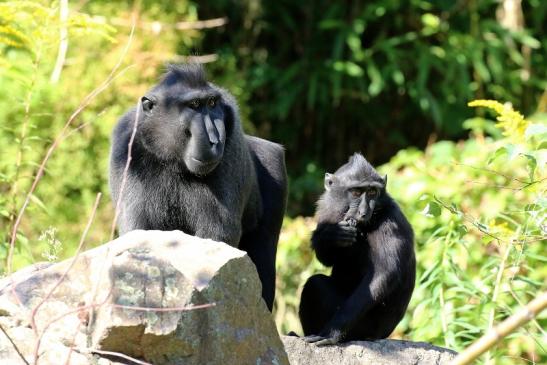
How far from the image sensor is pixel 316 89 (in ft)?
39.0

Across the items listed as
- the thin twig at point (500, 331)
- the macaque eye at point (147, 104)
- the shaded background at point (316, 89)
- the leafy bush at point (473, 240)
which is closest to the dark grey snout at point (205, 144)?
the macaque eye at point (147, 104)

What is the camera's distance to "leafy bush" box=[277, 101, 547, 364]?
15.9ft

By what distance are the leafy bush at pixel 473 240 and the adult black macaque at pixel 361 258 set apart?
0.32 m

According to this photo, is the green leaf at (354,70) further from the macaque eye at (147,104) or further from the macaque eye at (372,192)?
the macaque eye at (147,104)

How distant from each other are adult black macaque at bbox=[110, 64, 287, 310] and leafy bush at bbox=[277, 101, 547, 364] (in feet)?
3.68

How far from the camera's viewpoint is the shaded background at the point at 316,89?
8.66 metres

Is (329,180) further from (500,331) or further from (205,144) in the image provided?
(500,331)

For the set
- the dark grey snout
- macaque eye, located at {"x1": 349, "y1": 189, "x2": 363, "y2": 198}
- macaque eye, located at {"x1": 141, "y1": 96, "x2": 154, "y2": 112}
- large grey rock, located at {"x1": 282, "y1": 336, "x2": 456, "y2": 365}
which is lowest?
large grey rock, located at {"x1": 282, "y1": 336, "x2": 456, "y2": 365}

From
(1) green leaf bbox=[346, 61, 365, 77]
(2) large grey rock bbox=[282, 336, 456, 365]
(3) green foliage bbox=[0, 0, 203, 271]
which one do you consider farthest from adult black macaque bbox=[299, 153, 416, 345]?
(1) green leaf bbox=[346, 61, 365, 77]

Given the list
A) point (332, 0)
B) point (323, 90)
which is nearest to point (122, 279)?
point (323, 90)

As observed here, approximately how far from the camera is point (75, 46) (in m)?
10.0

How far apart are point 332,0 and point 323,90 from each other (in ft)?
4.41

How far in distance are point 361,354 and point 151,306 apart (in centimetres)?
173

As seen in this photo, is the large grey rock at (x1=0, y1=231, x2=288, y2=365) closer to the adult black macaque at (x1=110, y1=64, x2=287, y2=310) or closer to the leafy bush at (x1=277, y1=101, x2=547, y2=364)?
the adult black macaque at (x1=110, y1=64, x2=287, y2=310)
